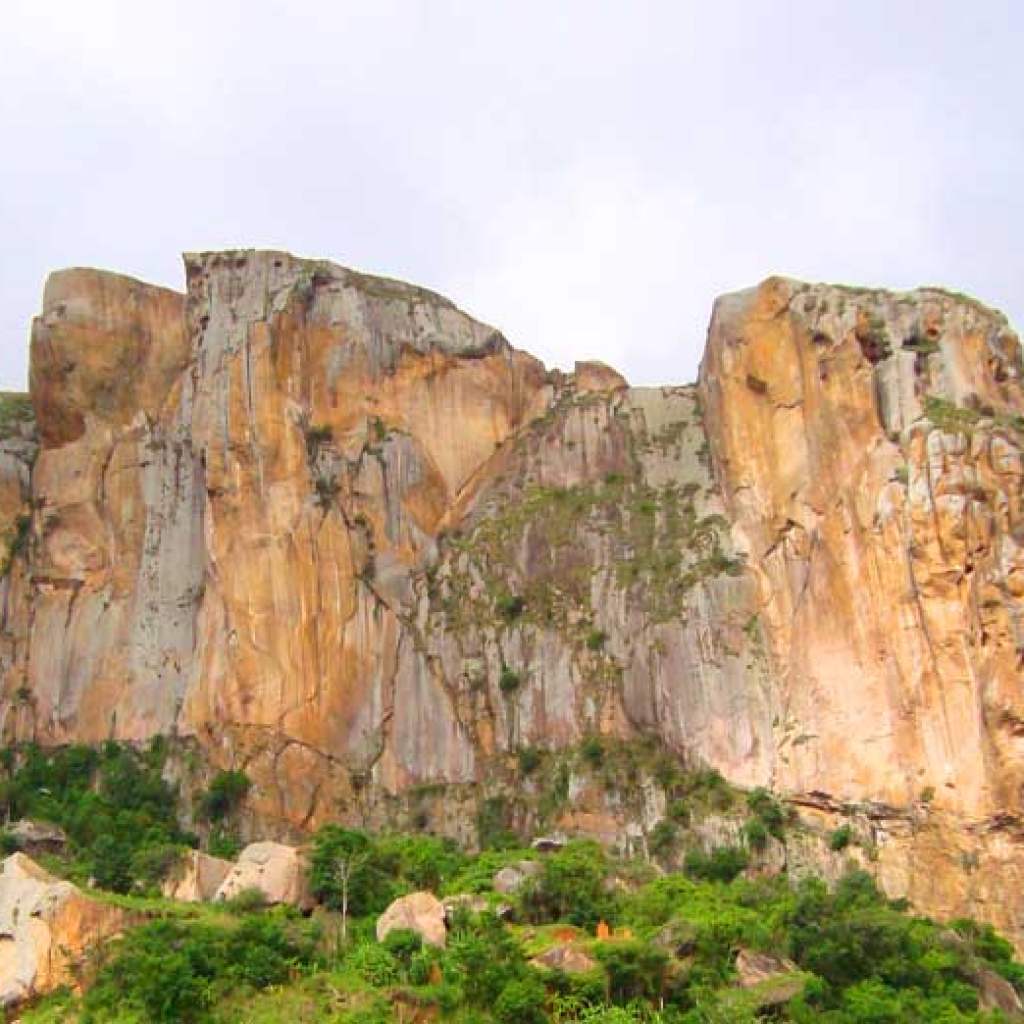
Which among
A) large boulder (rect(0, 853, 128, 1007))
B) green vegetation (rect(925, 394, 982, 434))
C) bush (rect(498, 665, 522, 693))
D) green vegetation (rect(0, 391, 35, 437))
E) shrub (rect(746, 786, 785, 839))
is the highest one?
green vegetation (rect(0, 391, 35, 437))

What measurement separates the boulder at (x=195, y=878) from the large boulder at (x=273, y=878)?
1188mm

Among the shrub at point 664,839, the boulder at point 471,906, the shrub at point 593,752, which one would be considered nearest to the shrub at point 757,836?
the shrub at point 664,839

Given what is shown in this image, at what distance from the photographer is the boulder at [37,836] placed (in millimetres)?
43000

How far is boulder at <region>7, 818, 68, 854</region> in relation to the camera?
43000 millimetres

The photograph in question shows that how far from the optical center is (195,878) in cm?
3703

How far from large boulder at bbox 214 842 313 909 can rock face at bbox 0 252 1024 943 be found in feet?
32.5

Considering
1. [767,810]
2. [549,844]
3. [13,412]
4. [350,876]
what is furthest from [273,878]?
[13,412]

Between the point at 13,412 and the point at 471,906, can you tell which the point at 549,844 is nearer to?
the point at 471,906

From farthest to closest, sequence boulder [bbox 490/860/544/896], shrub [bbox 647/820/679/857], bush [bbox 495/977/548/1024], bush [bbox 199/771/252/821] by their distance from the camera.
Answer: bush [bbox 199/771/252/821] → shrub [bbox 647/820/679/857] → boulder [bbox 490/860/544/896] → bush [bbox 495/977/548/1024]

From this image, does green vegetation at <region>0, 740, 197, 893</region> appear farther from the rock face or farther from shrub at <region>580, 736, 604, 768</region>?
shrub at <region>580, 736, 604, 768</region>

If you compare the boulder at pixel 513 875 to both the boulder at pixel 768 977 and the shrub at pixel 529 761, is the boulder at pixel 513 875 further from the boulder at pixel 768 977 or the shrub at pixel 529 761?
the shrub at pixel 529 761

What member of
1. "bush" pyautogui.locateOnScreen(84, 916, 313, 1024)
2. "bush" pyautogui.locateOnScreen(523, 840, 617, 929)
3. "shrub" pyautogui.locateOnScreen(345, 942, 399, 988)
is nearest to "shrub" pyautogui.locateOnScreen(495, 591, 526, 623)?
"bush" pyautogui.locateOnScreen(523, 840, 617, 929)

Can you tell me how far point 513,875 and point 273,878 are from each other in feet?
17.3

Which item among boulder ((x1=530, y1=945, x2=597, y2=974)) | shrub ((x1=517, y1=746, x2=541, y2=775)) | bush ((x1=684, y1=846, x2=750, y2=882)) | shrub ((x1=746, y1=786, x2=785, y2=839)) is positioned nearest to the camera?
boulder ((x1=530, y1=945, x2=597, y2=974))
